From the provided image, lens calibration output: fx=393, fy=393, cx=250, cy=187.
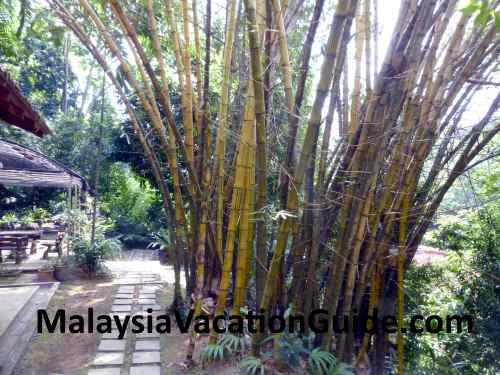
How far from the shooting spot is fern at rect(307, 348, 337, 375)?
6.51 feet

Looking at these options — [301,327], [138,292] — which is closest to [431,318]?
[301,327]

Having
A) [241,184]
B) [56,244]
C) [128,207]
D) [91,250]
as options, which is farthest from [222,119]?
[128,207]

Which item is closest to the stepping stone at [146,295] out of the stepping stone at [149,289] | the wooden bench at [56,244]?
the stepping stone at [149,289]

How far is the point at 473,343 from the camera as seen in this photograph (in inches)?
100

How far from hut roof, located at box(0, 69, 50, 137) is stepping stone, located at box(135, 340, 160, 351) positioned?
1724mm

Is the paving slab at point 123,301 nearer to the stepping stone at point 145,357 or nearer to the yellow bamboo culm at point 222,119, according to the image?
the stepping stone at point 145,357

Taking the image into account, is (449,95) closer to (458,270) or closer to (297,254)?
(297,254)

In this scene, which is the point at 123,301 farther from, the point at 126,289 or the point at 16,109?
the point at 16,109

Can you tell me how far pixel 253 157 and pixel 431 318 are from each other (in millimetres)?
1506

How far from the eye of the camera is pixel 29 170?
529 cm

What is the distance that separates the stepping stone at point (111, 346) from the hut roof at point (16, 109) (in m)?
1.63

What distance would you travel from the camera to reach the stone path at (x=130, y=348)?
2.46 metres

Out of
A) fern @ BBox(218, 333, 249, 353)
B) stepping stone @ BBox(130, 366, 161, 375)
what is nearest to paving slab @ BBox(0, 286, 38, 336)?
stepping stone @ BBox(130, 366, 161, 375)

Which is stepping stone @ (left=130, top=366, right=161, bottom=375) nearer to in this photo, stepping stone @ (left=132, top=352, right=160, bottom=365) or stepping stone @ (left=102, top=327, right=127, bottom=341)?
stepping stone @ (left=132, top=352, right=160, bottom=365)
